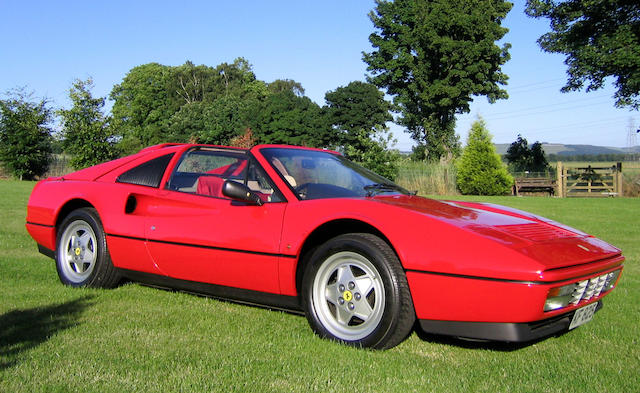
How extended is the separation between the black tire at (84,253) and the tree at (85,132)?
2270cm

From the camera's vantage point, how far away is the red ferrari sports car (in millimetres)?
2799

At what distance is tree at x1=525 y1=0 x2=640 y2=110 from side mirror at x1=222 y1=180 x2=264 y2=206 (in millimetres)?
26221

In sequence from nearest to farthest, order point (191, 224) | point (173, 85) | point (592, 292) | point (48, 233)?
point (592, 292), point (191, 224), point (48, 233), point (173, 85)

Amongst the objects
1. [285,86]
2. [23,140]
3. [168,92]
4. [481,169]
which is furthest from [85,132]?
[285,86]

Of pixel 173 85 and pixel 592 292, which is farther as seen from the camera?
pixel 173 85

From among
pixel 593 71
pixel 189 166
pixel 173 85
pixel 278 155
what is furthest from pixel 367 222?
pixel 173 85

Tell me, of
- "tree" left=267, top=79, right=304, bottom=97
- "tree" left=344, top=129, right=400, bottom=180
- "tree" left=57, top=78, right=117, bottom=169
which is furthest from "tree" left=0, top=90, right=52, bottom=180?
"tree" left=267, top=79, right=304, bottom=97

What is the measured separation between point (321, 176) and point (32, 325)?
2.12 m

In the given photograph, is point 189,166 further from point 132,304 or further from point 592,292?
point 592,292

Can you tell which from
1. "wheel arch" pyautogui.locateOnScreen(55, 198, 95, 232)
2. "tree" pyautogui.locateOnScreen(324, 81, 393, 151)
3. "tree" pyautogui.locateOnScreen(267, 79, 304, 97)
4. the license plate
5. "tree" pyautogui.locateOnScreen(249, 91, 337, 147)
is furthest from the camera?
"tree" pyautogui.locateOnScreen(267, 79, 304, 97)

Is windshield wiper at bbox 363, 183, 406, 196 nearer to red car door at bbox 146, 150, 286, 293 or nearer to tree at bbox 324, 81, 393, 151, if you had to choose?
red car door at bbox 146, 150, 286, 293

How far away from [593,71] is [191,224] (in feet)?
92.9

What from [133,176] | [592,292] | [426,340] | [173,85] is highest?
[173,85]

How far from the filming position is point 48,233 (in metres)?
4.86
